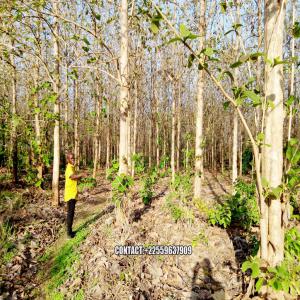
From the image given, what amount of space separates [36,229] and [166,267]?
11.7 ft

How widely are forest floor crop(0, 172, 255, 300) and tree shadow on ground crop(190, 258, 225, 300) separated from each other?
0.04ft

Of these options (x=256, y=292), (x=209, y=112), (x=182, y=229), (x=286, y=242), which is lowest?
(x=182, y=229)

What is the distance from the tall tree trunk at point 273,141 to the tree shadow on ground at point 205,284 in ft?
4.47

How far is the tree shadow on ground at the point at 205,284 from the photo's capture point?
10.6 feet

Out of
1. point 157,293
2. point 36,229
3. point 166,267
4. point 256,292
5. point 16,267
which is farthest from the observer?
point 36,229

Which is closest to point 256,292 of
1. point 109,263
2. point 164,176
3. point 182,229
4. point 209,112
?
point 109,263

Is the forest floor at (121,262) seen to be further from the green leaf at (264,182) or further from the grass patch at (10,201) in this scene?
the green leaf at (264,182)

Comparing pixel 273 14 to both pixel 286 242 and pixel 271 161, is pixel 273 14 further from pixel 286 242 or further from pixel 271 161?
pixel 286 242

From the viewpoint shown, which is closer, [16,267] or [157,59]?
[16,267]

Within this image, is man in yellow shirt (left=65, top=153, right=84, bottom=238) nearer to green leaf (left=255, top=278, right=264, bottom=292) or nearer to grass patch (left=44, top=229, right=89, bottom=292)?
grass patch (left=44, top=229, right=89, bottom=292)

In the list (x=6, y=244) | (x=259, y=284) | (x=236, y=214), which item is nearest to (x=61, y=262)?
(x=6, y=244)

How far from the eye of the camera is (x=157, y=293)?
330 centimetres

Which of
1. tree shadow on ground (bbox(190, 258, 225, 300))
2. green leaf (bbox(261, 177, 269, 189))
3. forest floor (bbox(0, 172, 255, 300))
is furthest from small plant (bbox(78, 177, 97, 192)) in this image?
green leaf (bbox(261, 177, 269, 189))

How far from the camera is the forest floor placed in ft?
11.1
